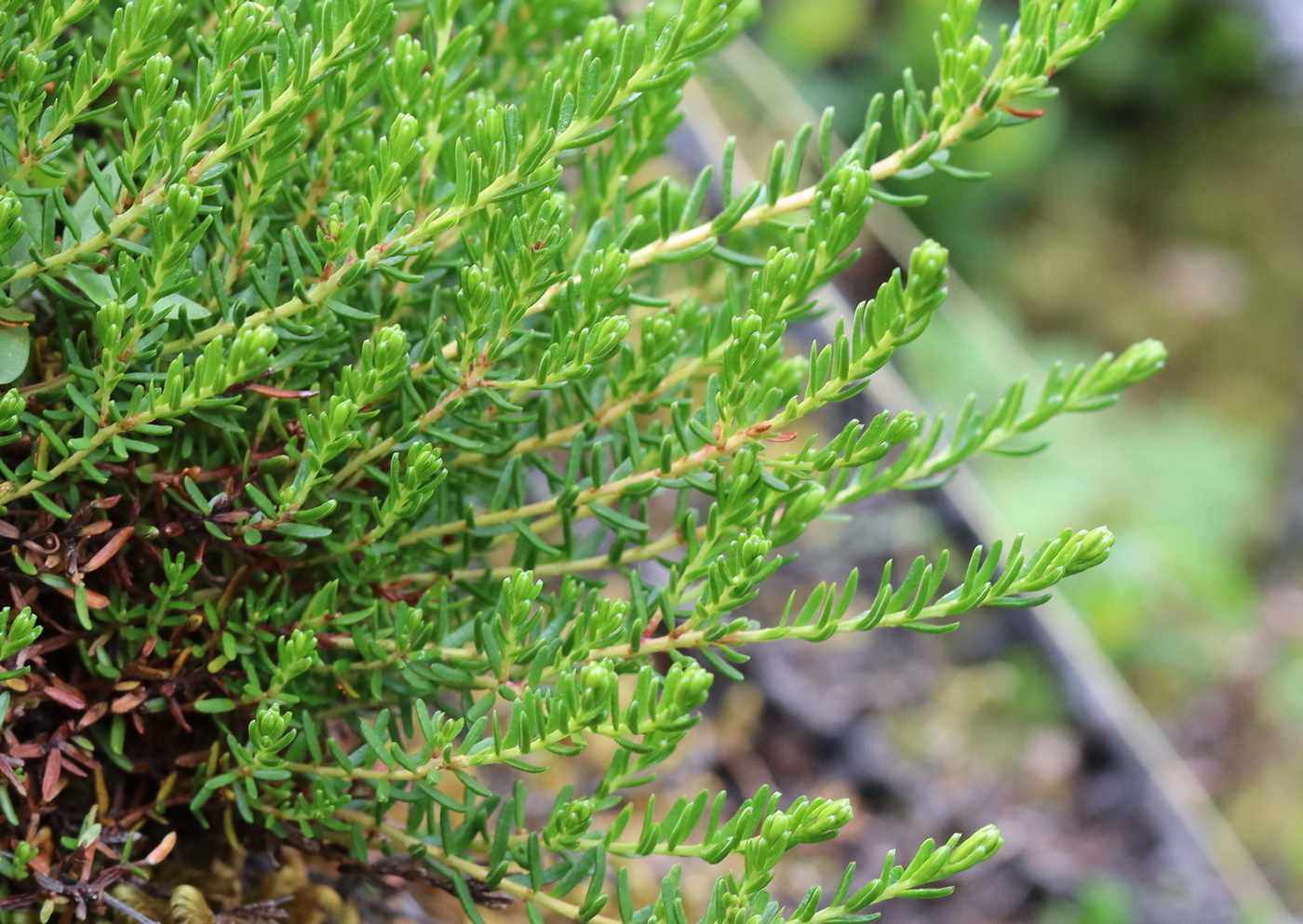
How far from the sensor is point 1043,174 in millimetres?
4117

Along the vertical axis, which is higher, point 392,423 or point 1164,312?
point 392,423

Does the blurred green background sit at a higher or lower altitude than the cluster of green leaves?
lower

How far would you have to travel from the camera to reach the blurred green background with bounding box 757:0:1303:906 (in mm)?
2566

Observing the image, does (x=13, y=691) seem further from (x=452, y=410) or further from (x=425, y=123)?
(x=425, y=123)

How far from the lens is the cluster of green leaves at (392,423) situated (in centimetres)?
51

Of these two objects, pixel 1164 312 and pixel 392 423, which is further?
pixel 1164 312

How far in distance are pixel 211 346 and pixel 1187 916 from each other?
56.3 inches

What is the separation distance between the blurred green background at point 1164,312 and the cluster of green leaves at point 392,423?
2.08 meters

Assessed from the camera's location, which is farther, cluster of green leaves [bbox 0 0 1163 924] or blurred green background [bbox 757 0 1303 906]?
blurred green background [bbox 757 0 1303 906]

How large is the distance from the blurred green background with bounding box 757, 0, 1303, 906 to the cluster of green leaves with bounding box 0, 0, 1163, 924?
6.83 feet

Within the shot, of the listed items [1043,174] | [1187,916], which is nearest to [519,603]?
[1187,916]

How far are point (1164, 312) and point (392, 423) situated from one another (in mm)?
3827

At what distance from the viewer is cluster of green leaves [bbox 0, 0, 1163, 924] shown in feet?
1.68

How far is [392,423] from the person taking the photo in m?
0.62
